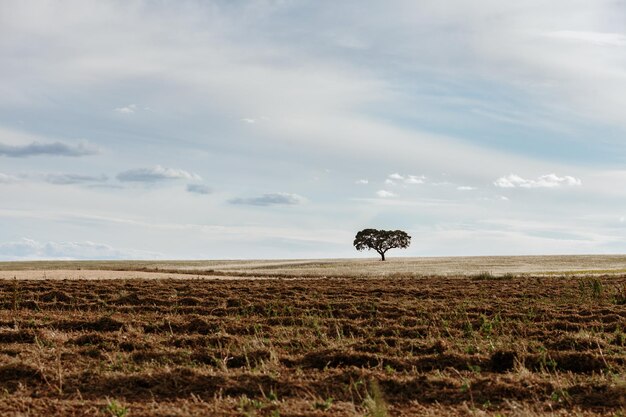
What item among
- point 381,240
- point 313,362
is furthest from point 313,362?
point 381,240

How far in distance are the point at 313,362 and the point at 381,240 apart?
82459mm

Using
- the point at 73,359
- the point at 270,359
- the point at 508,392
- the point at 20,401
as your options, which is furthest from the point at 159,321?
the point at 508,392

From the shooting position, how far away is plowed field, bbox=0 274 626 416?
7867 mm

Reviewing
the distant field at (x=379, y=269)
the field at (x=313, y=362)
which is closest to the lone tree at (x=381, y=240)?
the distant field at (x=379, y=269)

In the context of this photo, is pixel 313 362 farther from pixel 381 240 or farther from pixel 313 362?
pixel 381 240

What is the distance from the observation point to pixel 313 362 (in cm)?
1035

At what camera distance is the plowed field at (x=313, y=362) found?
7867 millimetres

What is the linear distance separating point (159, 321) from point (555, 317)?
33.3 ft

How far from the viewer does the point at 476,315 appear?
17000 millimetres

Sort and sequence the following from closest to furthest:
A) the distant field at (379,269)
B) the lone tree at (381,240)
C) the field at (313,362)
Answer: the field at (313,362), the distant field at (379,269), the lone tree at (381,240)

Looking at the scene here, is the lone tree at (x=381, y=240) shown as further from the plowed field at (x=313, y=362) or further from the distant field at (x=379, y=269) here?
Answer: the plowed field at (x=313, y=362)

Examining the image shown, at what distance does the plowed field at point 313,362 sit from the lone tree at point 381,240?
73576 millimetres

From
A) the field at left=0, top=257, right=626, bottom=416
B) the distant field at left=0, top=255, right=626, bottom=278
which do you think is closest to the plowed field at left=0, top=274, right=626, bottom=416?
the field at left=0, top=257, right=626, bottom=416

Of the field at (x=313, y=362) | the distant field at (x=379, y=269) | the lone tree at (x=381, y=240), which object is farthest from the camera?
the lone tree at (x=381, y=240)
